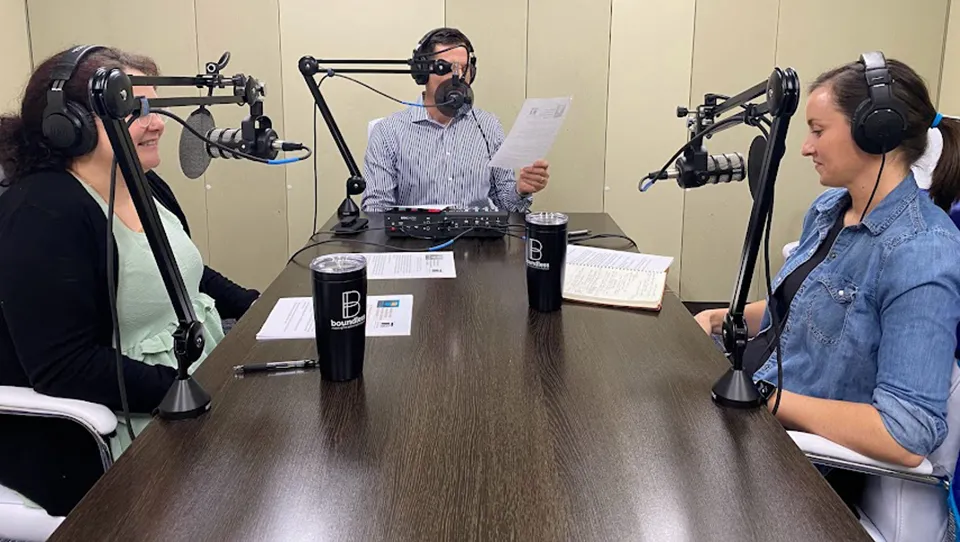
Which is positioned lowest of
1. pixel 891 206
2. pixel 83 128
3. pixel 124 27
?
pixel 891 206

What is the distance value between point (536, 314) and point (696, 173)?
0.41 metres

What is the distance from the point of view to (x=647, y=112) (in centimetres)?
359

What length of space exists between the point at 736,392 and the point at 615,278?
57 cm

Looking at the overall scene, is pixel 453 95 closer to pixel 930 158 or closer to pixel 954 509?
pixel 930 158

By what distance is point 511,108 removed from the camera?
359 cm

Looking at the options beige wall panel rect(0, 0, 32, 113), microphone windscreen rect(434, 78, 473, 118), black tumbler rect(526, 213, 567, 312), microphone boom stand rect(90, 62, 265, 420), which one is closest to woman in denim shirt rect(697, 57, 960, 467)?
black tumbler rect(526, 213, 567, 312)

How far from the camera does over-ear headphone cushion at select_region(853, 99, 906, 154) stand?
1223mm

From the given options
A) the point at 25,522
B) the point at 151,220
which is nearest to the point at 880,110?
the point at 151,220

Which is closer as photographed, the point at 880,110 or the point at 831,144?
the point at 880,110

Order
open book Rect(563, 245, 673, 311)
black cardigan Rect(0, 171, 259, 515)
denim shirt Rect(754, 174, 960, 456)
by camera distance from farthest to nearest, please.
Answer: open book Rect(563, 245, 673, 311)
black cardigan Rect(0, 171, 259, 515)
denim shirt Rect(754, 174, 960, 456)

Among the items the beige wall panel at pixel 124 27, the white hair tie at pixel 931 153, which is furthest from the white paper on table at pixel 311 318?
the beige wall panel at pixel 124 27

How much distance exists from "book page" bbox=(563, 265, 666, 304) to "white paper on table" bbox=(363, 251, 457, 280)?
265 mm

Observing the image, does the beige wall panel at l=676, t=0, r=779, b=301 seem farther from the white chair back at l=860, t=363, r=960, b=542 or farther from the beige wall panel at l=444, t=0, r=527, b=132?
the white chair back at l=860, t=363, r=960, b=542

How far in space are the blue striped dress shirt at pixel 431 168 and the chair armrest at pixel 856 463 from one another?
5.17 ft
